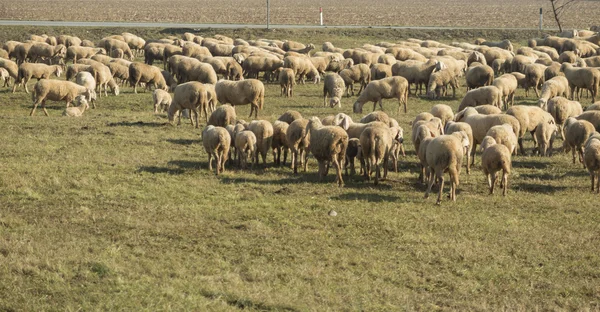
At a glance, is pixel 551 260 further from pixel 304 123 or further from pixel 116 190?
pixel 116 190

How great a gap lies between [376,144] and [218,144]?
357 centimetres

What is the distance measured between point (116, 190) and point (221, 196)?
2.19 m

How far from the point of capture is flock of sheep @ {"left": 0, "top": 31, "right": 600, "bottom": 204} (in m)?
15.7

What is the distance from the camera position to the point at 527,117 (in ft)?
61.6

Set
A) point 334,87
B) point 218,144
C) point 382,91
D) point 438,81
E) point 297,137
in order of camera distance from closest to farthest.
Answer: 1. point 218,144
2. point 297,137
3. point 382,91
4. point 334,87
5. point 438,81

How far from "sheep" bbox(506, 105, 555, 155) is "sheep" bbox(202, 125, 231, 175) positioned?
Answer: 24.1ft

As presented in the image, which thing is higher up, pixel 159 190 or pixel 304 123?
pixel 304 123

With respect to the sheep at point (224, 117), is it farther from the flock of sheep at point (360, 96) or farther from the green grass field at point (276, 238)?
the green grass field at point (276, 238)

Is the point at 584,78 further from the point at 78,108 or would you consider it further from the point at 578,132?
the point at 78,108

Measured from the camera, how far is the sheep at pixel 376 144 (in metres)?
15.5

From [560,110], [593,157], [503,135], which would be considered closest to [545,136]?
[560,110]

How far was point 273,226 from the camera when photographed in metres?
12.8

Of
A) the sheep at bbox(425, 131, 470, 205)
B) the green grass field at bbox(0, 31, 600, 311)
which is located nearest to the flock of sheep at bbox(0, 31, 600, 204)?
the sheep at bbox(425, 131, 470, 205)

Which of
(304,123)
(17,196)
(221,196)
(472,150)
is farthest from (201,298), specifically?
(472,150)
